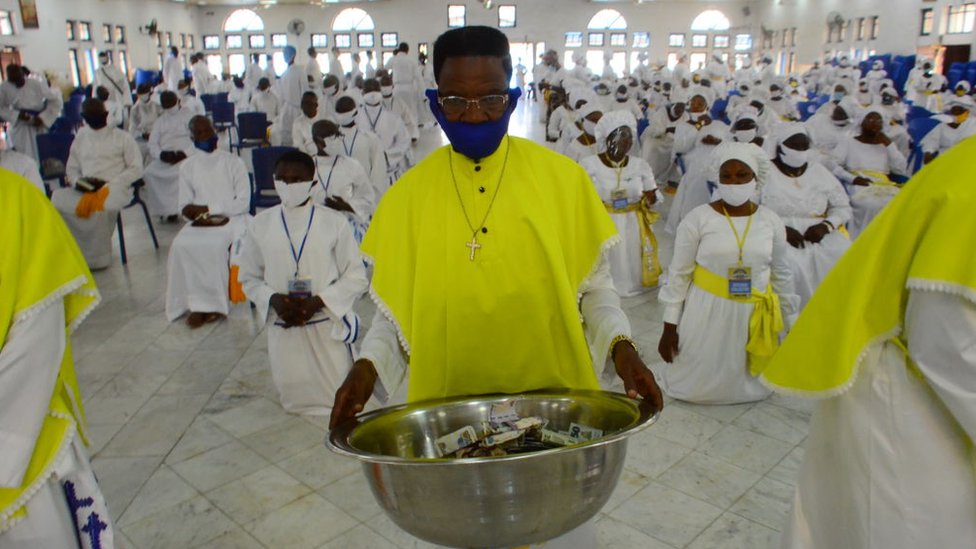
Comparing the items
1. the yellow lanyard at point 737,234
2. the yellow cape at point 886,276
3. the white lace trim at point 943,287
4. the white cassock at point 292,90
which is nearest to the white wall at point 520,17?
the white cassock at point 292,90

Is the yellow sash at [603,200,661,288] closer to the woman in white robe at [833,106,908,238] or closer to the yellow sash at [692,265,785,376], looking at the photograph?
the woman in white robe at [833,106,908,238]

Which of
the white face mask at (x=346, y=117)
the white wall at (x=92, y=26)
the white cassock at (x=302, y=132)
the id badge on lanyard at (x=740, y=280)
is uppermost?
the white wall at (x=92, y=26)

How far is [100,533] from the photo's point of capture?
2193mm

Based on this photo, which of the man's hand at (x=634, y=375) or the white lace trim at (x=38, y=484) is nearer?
the man's hand at (x=634, y=375)

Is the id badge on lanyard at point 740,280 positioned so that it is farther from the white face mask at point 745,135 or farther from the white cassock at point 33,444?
the white face mask at point 745,135

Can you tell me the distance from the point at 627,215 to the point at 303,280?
132 inches

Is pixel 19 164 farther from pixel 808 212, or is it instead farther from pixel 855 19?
pixel 855 19

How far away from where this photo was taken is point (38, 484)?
1960 millimetres

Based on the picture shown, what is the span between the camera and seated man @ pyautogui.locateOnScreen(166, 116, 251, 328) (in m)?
6.34

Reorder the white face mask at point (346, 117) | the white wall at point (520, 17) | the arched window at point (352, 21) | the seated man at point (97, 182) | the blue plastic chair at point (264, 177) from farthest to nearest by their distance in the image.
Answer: the arched window at point (352, 21) → the white wall at point (520, 17) → the white face mask at point (346, 117) → the blue plastic chair at point (264, 177) → the seated man at point (97, 182)

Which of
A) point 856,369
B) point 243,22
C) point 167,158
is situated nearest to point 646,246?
point 856,369

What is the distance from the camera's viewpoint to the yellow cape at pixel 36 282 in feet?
6.23

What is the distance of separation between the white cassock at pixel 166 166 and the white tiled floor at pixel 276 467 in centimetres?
440

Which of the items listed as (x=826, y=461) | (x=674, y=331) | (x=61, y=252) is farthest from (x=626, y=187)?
(x=61, y=252)
